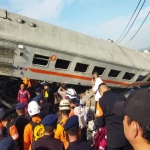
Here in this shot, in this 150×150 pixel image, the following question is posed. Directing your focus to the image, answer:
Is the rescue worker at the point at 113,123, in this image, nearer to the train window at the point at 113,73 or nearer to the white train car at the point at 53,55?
the white train car at the point at 53,55

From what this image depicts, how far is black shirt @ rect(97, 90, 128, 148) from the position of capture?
3527 mm

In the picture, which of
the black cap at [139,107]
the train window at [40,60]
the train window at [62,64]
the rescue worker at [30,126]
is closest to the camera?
the black cap at [139,107]

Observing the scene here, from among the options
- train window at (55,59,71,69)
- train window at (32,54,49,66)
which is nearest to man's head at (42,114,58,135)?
train window at (32,54,49,66)

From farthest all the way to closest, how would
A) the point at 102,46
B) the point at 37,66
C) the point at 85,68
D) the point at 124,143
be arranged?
1. the point at 102,46
2. the point at 85,68
3. the point at 37,66
4. the point at 124,143

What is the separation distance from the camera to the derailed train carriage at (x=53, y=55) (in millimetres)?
7989

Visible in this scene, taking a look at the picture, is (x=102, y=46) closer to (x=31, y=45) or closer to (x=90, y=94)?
(x=90, y=94)

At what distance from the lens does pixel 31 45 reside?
8055 mm

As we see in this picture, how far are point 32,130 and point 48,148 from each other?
92 cm

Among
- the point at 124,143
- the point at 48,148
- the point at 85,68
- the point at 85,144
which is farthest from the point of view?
the point at 85,68

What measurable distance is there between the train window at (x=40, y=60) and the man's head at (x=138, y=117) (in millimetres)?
7163

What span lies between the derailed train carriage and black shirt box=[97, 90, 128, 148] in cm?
519

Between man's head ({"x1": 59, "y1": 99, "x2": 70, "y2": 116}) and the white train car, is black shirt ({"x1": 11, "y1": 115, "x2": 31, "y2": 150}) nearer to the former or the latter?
man's head ({"x1": 59, "y1": 99, "x2": 70, "y2": 116})

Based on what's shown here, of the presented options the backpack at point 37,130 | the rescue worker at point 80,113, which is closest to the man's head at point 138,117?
the backpack at point 37,130

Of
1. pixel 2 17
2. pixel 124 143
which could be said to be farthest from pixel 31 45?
pixel 124 143
